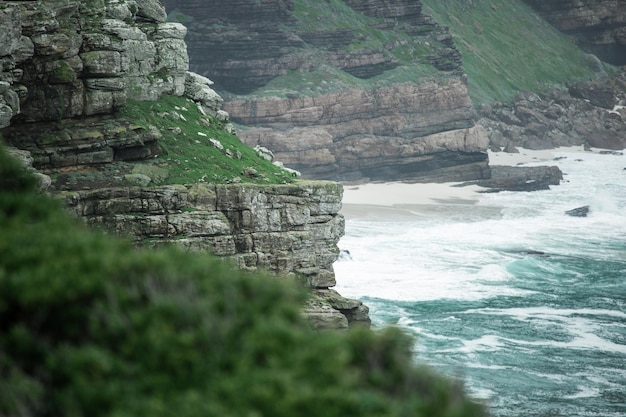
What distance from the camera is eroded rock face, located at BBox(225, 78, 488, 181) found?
302 ft

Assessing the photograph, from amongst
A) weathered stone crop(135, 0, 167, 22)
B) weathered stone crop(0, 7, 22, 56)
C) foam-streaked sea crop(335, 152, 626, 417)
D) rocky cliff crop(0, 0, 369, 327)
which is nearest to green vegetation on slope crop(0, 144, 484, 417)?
foam-streaked sea crop(335, 152, 626, 417)

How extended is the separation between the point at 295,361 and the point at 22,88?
2400 centimetres

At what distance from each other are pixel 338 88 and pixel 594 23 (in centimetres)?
7988

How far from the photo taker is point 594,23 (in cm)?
16162

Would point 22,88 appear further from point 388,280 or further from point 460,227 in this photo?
point 460,227

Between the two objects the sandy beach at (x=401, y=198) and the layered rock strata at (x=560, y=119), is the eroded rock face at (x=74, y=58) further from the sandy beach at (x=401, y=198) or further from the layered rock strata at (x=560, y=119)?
the layered rock strata at (x=560, y=119)

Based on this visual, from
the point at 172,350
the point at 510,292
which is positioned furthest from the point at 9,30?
the point at 510,292

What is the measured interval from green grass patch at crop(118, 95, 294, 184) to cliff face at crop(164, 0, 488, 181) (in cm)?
4237

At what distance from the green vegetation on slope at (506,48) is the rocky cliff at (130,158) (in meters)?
88.2

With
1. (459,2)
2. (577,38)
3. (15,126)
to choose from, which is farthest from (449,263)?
(577,38)

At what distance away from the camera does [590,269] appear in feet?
210

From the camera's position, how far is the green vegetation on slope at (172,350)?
1712 cm

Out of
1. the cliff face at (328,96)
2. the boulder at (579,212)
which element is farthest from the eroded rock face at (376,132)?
the boulder at (579,212)

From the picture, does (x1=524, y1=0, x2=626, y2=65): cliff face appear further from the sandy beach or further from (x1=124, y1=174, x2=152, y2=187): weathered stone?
(x1=124, y1=174, x2=152, y2=187): weathered stone
